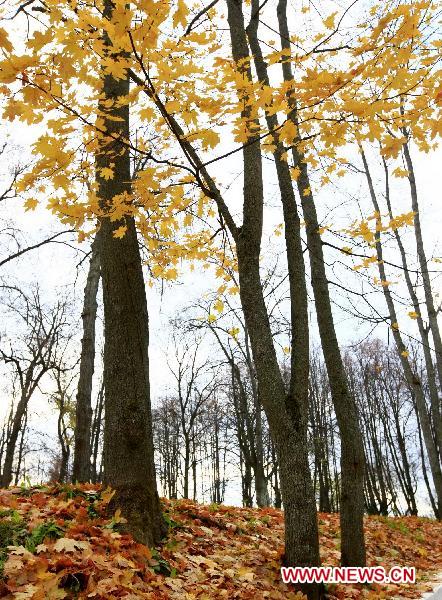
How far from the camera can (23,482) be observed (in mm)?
4730

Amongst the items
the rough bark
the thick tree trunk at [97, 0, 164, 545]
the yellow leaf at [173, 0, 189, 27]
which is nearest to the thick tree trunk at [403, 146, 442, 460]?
the rough bark

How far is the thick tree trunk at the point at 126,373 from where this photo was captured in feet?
12.7

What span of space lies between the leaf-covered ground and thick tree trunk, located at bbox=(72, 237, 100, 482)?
4142mm

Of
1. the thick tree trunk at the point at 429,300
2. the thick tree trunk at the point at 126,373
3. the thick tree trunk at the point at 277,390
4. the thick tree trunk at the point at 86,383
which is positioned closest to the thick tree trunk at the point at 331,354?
the thick tree trunk at the point at 277,390

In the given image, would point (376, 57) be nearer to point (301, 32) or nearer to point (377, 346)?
point (301, 32)

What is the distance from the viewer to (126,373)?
416cm

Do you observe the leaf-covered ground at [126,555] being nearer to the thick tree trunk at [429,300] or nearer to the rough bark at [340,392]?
the rough bark at [340,392]

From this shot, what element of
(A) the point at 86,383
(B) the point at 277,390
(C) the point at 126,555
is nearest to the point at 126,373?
(B) the point at 277,390

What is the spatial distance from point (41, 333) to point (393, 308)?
14.2 meters

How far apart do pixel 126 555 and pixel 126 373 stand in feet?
4.83

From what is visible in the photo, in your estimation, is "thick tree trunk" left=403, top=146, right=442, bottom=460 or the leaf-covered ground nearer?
the leaf-covered ground

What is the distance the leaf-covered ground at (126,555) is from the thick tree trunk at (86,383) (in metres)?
4.14

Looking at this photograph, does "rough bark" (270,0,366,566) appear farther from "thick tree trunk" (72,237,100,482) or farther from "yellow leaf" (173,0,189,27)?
"thick tree trunk" (72,237,100,482)

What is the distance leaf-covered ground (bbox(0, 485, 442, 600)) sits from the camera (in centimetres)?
272
